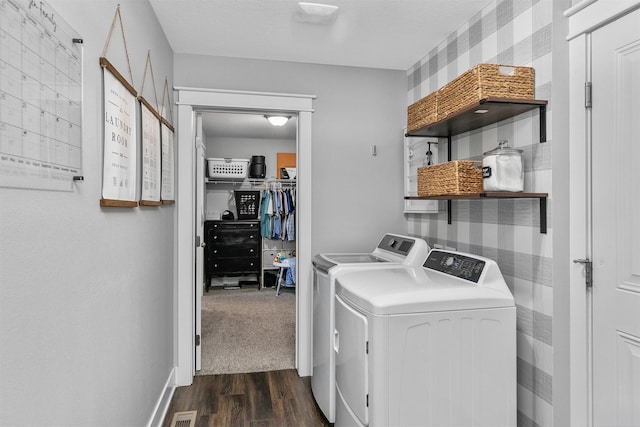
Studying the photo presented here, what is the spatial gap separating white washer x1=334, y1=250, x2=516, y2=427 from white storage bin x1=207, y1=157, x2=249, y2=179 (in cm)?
416

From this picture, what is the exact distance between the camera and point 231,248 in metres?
5.64

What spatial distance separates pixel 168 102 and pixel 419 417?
2292 millimetres

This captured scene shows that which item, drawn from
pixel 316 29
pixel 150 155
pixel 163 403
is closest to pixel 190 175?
pixel 150 155

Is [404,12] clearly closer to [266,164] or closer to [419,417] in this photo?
[419,417]

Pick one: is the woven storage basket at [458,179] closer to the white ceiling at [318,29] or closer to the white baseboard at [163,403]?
the white ceiling at [318,29]

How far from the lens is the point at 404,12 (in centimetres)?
210

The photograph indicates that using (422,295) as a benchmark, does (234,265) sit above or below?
below

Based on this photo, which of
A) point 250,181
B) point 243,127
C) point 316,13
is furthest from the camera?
point 250,181

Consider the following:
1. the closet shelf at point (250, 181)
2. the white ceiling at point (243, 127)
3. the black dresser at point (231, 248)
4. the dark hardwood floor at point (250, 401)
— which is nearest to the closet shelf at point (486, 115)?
the dark hardwood floor at point (250, 401)

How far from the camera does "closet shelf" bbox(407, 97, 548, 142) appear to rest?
1.65m

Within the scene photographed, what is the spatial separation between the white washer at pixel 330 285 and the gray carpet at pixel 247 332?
2.34 feet

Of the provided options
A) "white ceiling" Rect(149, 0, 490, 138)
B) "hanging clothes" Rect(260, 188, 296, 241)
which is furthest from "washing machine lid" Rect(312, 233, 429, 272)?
"hanging clothes" Rect(260, 188, 296, 241)

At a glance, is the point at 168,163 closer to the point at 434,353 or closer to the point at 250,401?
the point at 250,401

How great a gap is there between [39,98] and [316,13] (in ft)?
5.14
